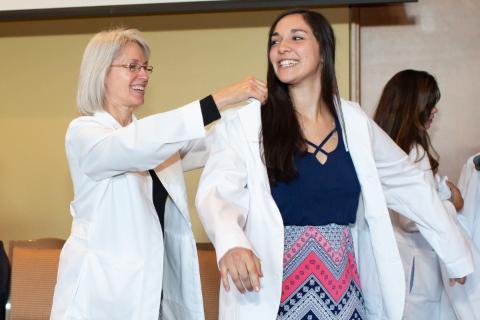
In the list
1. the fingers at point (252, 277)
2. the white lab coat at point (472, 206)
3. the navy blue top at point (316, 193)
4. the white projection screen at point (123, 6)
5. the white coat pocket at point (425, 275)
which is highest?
the white projection screen at point (123, 6)

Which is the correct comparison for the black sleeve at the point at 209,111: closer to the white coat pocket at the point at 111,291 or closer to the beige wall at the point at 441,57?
the white coat pocket at the point at 111,291

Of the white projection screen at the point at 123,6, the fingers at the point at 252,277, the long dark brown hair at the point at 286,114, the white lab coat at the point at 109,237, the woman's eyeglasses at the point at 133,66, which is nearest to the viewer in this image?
the fingers at the point at 252,277

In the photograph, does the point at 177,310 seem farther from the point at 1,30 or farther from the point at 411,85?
the point at 1,30

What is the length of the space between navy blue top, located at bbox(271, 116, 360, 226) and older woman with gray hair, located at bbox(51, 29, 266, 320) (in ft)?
0.88

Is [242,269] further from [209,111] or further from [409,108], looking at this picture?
[409,108]

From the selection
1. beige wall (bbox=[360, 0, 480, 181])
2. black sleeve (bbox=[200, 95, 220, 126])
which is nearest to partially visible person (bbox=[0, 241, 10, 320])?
black sleeve (bbox=[200, 95, 220, 126])

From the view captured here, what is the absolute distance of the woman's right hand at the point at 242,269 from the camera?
171 centimetres

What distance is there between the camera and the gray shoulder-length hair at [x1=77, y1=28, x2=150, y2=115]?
2.59m

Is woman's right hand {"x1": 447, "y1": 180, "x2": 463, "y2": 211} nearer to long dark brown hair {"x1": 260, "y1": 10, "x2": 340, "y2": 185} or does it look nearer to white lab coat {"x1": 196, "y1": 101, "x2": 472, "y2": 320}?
white lab coat {"x1": 196, "y1": 101, "x2": 472, "y2": 320}

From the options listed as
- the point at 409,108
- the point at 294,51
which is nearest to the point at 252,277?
the point at 294,51

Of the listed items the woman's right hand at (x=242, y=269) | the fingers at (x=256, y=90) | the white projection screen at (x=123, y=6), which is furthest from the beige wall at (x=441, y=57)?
the woman's right hand at (x=242, y=269)

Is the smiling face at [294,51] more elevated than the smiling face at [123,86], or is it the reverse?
the smiling face at [294,51]

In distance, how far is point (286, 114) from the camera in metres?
2.20

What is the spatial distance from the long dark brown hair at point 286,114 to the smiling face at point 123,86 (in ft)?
1.93
